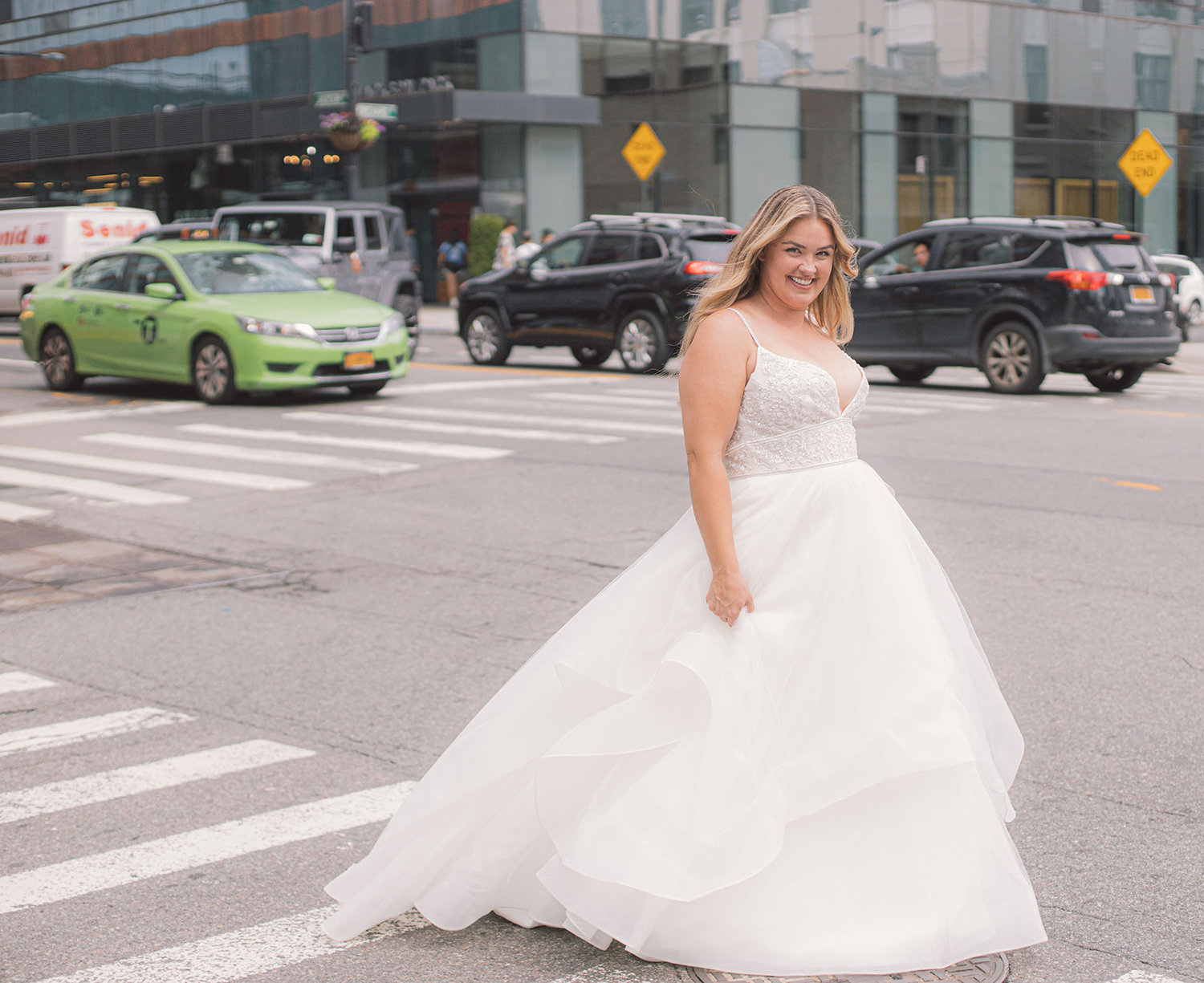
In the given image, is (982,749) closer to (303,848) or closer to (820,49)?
(303,848)

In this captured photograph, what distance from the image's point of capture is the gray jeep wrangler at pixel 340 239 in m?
20.8

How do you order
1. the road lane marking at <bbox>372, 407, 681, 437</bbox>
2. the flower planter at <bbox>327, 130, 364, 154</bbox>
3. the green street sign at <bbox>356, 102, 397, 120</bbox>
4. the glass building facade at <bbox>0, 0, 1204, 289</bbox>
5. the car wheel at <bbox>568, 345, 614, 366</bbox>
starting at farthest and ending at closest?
the glass building facade at <bbox>0, 0, 1204, 289</bbox> < the flower planter at <bbox>327, 130, 364, 154</bbox> < the green street sign at <bbox>356, 102, 397, 120</bbox> < the car wheel at <bbox>568, 345, 614, 366</bbox> < the road lane marking at <bbox>372, 407, 681, 437</bbox>

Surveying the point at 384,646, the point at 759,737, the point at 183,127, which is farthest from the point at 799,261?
the point at 183,127

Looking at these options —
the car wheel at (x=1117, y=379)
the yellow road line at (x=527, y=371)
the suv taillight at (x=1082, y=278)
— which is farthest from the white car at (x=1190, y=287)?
the yellow road line at (x=527, y=371)

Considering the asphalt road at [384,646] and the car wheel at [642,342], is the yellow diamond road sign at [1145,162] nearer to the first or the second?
the car wheel at [642,342]

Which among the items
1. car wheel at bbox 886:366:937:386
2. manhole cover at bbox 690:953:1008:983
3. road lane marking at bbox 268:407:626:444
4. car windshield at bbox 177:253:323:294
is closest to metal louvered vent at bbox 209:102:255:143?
car windshield at bbox 177:253:323:294

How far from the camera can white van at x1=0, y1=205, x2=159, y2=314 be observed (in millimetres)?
26938

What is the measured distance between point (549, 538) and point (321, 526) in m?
1.51

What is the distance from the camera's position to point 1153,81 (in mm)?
41375

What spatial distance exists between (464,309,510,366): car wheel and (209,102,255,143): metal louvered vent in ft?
60.7

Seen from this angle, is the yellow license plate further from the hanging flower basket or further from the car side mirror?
the hanging flower basket

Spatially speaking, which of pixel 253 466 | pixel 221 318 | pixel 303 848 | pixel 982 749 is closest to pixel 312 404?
pixel 221 318

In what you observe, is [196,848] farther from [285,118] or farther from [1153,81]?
[1153,81]

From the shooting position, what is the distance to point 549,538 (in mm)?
8609
